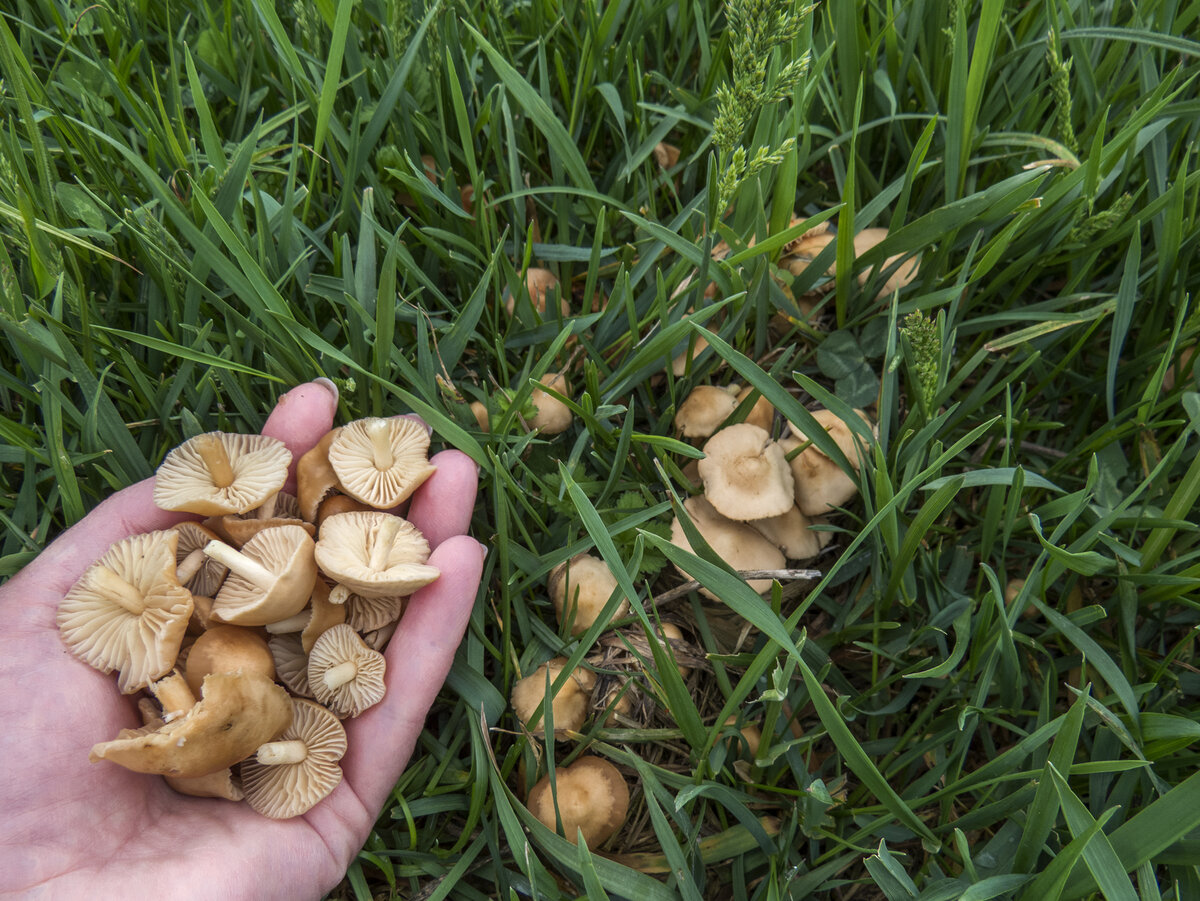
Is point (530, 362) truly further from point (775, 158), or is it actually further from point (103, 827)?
point (103, 827)

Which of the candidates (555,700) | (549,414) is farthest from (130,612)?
(549,414)

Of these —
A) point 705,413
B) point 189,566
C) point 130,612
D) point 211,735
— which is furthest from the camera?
point 705,413

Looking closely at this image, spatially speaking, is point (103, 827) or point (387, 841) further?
point (387, 841)

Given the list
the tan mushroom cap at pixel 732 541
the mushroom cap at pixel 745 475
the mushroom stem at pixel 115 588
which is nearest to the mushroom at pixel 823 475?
the mushroom cap at pixel 745 475

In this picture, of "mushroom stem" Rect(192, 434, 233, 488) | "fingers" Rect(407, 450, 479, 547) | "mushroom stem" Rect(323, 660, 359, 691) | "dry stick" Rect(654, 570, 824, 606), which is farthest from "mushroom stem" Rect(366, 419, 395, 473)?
"dry stick" Rect(654, 570, 824, 606)

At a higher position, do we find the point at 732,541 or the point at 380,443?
the point at 380,443

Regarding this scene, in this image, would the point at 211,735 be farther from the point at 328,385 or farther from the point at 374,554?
the point at 328,385

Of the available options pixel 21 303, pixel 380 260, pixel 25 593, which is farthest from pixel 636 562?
pixel 21 303

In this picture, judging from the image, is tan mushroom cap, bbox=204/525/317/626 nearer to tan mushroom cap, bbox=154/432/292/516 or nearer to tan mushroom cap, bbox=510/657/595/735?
tan mushroom cap, bbox=154/432/292/516
